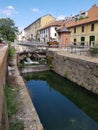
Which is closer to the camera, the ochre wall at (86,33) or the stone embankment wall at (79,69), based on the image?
the stone embankment wall at (79,69)

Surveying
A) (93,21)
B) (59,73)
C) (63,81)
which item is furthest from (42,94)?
(93,21)

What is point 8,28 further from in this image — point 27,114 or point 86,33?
point 27,114

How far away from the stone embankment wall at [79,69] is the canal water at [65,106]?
57 cm

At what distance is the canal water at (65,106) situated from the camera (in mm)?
10047

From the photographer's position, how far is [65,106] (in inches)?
510

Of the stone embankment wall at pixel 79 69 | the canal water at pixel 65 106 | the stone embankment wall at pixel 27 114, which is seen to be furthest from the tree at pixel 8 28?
the stone embankment wall at pixel 27 114

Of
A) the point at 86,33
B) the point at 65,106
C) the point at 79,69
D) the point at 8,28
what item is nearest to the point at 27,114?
the point at 65,106

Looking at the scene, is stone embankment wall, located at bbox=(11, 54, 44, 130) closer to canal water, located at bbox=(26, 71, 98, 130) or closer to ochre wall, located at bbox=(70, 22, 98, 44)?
canal water, located at bbox=(26, 71, 98, 130)

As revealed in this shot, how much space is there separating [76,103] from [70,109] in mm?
1411

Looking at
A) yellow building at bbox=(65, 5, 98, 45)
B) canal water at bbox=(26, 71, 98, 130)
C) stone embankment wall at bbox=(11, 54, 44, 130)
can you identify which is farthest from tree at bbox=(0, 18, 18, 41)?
stone embankment wall at bbox=(11, 54, 44, 130)

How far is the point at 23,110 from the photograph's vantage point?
7.00 m

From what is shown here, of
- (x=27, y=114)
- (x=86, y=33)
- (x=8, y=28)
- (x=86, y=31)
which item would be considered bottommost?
(x=27, y=114)

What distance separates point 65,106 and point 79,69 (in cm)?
473

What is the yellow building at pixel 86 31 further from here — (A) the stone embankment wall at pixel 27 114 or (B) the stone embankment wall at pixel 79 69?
(A) the stone embankment wall at pixel 27 114
